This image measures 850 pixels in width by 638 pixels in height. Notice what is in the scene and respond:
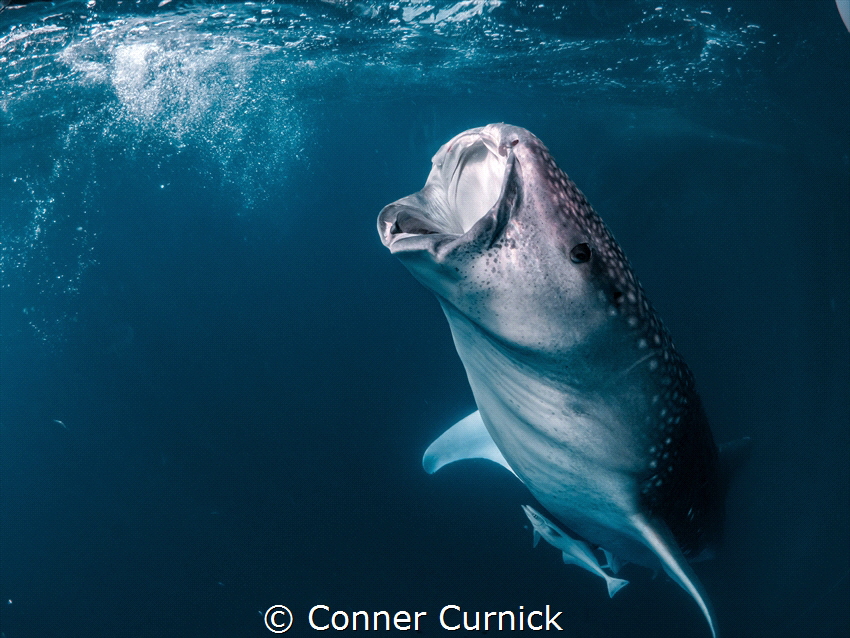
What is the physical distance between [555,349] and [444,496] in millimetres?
12079

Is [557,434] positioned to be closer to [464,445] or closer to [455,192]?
→ [455,192]

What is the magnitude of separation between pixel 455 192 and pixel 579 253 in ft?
2.44

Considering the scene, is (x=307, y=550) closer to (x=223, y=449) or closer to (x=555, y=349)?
(x=223, y=449)

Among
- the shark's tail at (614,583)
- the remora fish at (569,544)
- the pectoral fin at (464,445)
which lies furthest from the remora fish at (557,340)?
the pectoral fin at (464,445)

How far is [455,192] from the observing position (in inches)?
90.9

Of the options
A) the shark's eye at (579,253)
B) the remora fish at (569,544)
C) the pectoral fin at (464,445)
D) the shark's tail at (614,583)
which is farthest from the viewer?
the pectoral fin at (464,445)

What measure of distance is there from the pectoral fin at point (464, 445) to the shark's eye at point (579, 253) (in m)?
2.91

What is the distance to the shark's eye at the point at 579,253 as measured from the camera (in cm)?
180

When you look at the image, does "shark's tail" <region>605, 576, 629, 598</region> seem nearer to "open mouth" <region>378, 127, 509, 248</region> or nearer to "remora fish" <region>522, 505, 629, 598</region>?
"remora fish" <region>522, 505, 629, 598</region>

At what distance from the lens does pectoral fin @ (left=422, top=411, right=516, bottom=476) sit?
182 inches

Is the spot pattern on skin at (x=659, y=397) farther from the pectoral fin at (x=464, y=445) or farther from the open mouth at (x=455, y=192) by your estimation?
the pectoral fin at (x=464, y=445)

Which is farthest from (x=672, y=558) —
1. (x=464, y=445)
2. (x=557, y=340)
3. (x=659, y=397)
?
(x=464, y=445)

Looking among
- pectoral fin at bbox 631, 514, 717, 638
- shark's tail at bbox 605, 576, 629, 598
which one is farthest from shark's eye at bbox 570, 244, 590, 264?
shark's tail at bbox 605, 576, 629, 598

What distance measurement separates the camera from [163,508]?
20328 millimetres
